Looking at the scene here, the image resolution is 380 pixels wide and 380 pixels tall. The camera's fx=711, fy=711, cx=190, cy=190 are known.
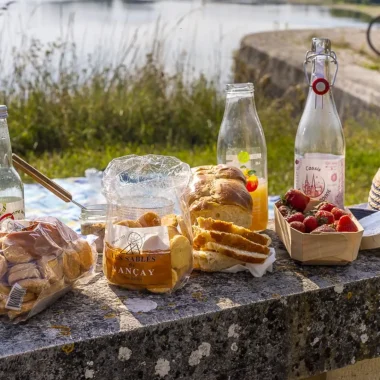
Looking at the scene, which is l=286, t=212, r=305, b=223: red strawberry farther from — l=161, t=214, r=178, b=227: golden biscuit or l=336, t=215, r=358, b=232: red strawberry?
l=161, t=214, r=178, b=227: golden biscuit

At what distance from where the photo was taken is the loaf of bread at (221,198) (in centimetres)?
180

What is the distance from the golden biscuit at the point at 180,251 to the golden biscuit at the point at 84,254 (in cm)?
19

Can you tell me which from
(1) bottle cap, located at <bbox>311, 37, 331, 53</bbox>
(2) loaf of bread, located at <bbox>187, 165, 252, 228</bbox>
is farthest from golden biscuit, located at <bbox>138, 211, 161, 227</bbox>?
(1) bottle cap, located at <bbox>311, 37, 331, 53</bbox>

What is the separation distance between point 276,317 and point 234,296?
10 cm

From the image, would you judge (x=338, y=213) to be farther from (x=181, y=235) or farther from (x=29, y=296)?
(x=29, y=296)

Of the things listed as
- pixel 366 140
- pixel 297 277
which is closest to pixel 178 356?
pixel 297 277

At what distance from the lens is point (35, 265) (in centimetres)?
143

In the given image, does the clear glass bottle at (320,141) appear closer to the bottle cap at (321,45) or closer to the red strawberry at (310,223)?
the bottle cap at (321,45)

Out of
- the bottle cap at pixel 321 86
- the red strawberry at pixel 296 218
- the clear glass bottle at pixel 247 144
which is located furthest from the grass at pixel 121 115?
the red strawberry at pixel 296 218

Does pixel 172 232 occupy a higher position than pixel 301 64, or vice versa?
pixel 172 232

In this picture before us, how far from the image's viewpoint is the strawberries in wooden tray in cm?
168

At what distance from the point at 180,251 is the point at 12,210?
483 millimetres

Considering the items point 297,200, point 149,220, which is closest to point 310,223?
point 297,200

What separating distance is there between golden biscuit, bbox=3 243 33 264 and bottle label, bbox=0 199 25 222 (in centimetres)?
31
